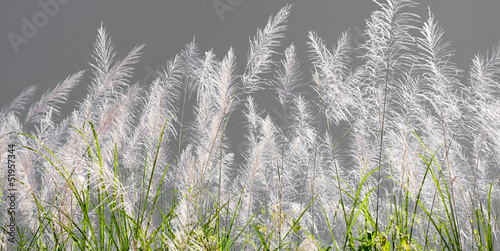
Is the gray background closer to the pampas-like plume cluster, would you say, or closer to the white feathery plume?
the pampas-like plume cluster

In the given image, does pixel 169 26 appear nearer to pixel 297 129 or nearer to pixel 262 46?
pixel 297 129

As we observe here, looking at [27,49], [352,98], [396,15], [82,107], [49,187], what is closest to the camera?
[396,15]

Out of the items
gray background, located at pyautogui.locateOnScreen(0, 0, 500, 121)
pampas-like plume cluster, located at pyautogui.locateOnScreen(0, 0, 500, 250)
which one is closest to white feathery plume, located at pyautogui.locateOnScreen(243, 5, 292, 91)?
pampas-like plume cluster, located at pyautogui.locateOnScreen(0, 0, 500, 250)

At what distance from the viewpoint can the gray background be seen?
701 cm

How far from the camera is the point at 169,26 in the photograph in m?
7.34

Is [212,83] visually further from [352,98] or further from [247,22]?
[247,22]

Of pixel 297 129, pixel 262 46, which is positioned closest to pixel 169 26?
pixel 297 129

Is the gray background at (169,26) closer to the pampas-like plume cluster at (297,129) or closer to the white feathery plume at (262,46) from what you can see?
the pampas-like plume cluster at (297,129)

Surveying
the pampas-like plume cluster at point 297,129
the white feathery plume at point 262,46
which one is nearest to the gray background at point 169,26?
the pampas-like plume cluster at point 297,129

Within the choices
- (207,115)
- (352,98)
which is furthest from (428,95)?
(207,115)

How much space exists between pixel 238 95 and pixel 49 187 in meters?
0.71

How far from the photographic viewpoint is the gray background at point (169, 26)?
7012mm

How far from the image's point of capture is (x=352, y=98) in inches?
59.2

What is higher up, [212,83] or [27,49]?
A: [27,49]
